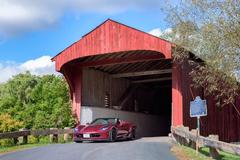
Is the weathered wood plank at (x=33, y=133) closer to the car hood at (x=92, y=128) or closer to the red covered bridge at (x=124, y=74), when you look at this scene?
the car hood at (x=92, y=128)

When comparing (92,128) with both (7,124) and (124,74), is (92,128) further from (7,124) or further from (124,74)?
(124,74)

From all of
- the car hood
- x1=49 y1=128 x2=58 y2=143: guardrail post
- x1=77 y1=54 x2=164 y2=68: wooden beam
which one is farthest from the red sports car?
x1=77 y1=54 x2=164 y2=68: wooden beam

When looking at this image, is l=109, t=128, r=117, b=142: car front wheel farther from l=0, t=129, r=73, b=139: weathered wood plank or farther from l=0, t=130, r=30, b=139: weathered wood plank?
l=0, t=130, r=30, b=139: weathered wood plank

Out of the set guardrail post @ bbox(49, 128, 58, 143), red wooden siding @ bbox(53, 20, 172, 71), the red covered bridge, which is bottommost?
guardrail post @ bbox(49, 128, 58, 143)

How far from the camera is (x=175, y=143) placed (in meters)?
19.3

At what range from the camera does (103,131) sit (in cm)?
2027

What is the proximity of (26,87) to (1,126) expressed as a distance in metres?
42.0

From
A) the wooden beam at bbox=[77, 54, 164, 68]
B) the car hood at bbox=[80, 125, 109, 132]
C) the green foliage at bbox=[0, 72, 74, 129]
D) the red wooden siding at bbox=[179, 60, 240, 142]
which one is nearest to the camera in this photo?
the car hood at bbox=[80, 125, 109, 132]

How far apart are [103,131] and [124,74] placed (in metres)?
9.60

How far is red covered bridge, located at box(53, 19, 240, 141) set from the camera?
74.3 ft

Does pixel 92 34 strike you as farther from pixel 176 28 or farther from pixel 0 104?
pixel 0 104

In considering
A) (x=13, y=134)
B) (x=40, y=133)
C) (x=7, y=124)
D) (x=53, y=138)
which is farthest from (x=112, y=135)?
(x=7, y=124)

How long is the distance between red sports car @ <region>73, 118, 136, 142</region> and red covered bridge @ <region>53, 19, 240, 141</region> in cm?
282

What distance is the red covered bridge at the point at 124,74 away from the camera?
22.6m
